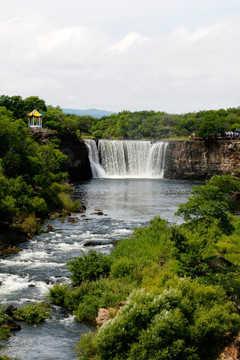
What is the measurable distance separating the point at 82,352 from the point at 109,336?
1.99 m

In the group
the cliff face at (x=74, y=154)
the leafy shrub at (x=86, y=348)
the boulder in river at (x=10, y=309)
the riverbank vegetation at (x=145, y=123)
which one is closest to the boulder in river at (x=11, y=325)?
the boulder in river at (x=10, y=309)

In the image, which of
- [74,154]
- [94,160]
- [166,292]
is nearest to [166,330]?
[166,292]

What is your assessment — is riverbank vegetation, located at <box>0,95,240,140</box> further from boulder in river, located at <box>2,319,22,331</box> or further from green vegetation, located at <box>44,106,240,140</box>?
boulder in river, located at <box>2,319,22,331</box>

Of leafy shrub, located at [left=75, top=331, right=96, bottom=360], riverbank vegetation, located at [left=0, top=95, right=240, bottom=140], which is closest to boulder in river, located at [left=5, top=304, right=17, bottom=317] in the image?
leafy shrub, located at [left=75, top=331, right=96, bottom=360]

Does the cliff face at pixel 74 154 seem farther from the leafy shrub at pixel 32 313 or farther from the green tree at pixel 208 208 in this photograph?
the leafy shrub at pixel 32 313

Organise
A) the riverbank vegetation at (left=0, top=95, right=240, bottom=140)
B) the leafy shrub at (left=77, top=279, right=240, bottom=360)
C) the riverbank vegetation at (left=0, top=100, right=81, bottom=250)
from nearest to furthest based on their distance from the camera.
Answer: the leafy shrub at (left=77, top=279, right=240, bottom=360) → the riverbank vegetation at (left=0, top=100, right=81, bottom=250) → the riverbank vegetation at (left=0, top=95, right=240, bottom=140)

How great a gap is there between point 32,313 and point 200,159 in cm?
7468

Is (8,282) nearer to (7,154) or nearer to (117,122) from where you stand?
(7,154)

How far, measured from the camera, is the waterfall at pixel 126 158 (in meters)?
90.8

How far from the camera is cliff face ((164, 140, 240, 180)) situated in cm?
8925

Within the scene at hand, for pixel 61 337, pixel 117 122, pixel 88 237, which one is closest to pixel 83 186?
pixel 88 237

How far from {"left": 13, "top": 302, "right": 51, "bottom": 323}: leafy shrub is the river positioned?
1.13 feet

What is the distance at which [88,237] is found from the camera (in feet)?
120

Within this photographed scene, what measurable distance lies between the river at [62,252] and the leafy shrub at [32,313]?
34cm
